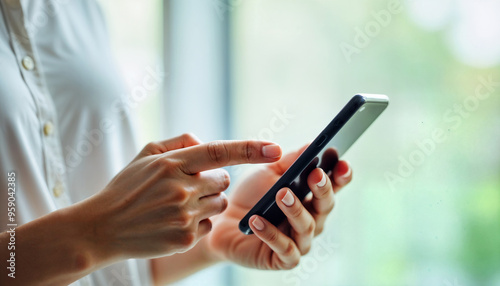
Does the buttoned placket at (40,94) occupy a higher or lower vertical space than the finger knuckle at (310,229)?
higher

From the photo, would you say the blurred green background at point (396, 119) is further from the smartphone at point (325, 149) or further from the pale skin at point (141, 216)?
the pale skin at point (141, 216)

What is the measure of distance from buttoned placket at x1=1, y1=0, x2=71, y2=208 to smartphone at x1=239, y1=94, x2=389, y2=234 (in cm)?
33

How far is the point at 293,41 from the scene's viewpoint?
4.36 feet

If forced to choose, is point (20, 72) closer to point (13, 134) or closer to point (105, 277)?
point (13, 134)

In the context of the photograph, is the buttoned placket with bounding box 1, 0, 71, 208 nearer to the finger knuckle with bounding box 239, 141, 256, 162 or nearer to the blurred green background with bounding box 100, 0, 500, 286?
the finger knuckle with bounding box 239, 141, 256, 162

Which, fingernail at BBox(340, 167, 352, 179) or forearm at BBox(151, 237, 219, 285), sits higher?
fingernail at BBox(340, 167, 352, 179)

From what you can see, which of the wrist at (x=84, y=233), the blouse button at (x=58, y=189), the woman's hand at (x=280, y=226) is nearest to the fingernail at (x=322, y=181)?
the woman's hand at (x=280, y=226)

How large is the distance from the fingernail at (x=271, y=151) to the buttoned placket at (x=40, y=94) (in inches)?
14.5

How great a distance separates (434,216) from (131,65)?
113 cm

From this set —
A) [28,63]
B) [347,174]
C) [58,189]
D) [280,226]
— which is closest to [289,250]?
[280,226]

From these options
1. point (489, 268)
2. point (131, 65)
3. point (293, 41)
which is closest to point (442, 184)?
point (489, 268)

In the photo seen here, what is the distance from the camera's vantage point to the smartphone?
59 cm

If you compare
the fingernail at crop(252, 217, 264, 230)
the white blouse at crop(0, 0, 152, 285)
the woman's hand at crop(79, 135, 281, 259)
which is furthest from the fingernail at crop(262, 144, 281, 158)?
the white blouse at crop(0, 0, 152, 285)

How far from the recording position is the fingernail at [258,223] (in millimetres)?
657
